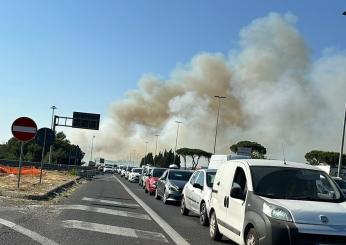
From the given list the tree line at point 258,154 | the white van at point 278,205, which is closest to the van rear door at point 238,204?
the white van at point 278,205

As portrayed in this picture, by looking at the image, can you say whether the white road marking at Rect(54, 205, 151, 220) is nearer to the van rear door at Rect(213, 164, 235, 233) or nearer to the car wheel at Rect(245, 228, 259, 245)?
the van rear door at Rect(213, 164, 235, 233)

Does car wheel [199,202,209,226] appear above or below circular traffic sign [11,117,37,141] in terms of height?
below

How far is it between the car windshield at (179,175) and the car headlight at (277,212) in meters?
13.9

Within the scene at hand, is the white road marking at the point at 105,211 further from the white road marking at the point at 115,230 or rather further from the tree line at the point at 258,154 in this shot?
the tree line at the point at 258,154

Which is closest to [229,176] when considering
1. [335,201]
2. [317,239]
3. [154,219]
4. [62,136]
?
[335,201]

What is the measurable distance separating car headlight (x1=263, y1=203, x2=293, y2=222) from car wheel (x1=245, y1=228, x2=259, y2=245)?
392 millimetres

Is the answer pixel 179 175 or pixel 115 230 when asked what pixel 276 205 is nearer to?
pixel 115 230

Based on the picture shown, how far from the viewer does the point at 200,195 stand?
1463 cm

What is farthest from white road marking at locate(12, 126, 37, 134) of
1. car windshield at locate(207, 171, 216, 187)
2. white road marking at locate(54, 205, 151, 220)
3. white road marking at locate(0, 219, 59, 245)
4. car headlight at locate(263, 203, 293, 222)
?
car headlight at locate(263, 203, 293, 222)

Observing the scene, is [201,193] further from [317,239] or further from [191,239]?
[317,239]

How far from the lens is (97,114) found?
6300 cm

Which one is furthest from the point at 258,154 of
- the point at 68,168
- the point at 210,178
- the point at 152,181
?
the point at 210,178

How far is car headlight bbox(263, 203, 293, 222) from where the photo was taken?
777 centimetres

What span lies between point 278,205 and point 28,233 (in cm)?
462
